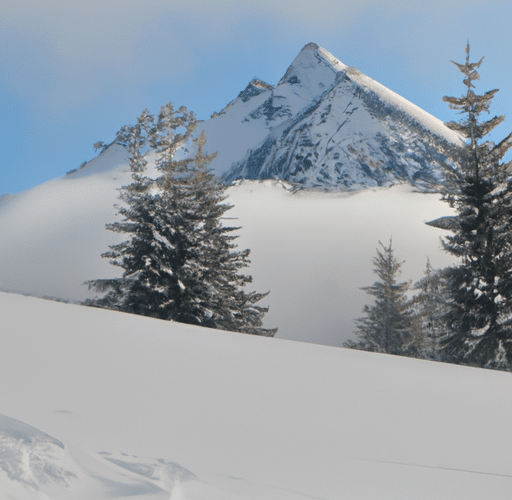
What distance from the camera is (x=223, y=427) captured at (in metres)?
2.45

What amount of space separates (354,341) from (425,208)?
13.3 m

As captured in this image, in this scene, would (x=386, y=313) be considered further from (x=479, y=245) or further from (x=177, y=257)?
(x=177, y=257)

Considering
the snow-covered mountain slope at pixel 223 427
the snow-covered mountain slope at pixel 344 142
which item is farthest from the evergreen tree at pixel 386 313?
the snow-covered mountain slope at pixel 344 142

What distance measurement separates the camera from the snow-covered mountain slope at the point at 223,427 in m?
1.85

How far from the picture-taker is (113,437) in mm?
2133

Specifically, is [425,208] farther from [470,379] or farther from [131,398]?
[131,398]

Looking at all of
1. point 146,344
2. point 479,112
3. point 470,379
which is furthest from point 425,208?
point 146,344

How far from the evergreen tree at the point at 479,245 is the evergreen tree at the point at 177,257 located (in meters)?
7.91

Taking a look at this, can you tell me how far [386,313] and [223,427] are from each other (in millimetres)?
22533

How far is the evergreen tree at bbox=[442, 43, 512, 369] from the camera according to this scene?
13414 millimetres

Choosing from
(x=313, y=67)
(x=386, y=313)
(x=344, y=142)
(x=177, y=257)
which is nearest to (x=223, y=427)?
(x=177, y=257)

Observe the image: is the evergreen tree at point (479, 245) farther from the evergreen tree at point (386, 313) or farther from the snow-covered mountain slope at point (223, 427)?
the snow-covered mountain slope at point (223, 427)

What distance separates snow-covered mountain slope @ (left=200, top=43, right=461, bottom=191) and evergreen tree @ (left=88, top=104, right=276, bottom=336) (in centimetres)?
5398

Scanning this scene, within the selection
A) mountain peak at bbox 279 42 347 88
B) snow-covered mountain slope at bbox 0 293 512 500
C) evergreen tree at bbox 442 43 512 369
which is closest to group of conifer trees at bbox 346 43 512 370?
evergreen tree at bbox 442 43 512 369
